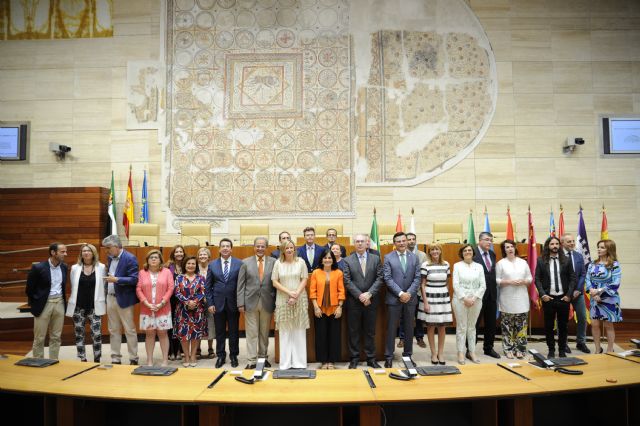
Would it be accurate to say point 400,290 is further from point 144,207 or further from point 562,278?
point 144,207

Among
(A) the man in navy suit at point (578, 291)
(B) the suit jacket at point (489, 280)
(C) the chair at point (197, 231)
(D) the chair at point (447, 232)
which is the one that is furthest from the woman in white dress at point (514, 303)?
(C) the chair at point (197, 231)

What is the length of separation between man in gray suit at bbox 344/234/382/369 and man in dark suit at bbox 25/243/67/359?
3009mm

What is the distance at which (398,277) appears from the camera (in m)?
4.77

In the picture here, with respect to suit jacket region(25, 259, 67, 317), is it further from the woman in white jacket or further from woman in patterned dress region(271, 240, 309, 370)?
woman in patterned dress region(271, 240, 309, 370)

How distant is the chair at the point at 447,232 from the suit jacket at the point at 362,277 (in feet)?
11.3

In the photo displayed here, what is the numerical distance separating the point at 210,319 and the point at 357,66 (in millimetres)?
5785

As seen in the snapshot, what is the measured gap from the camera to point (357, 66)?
8.71 meters

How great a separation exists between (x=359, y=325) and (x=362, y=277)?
0.50 m

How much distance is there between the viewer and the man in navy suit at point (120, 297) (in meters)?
4.84

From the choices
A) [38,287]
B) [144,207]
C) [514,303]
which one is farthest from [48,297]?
[514,303]

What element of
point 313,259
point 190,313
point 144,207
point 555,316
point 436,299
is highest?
point 144,207

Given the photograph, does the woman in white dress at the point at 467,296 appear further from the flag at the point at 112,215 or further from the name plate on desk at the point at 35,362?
the flag at the point at 112,215

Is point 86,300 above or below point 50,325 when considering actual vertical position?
above

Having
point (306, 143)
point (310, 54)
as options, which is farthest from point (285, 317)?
point (310, 54)
